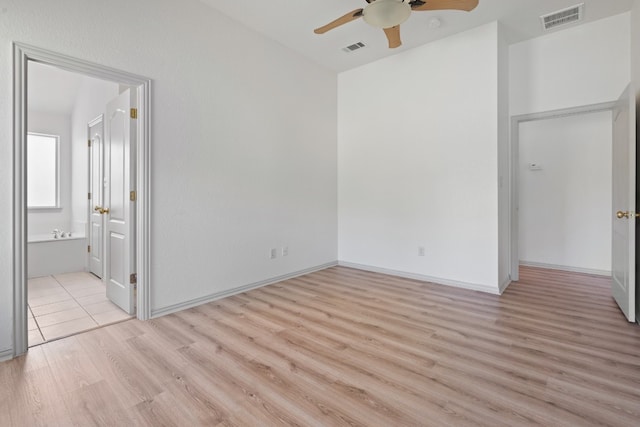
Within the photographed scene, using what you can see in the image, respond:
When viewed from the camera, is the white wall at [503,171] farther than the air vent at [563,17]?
Yes

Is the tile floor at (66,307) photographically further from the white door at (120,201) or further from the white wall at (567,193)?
the white wall at (567,193)

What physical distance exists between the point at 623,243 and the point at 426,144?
86.1 inches

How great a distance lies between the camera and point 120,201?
10.00 feet

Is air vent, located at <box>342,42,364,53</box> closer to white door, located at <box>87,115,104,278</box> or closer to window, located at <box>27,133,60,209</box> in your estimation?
white door, located at <box>87,115,104,278</box>

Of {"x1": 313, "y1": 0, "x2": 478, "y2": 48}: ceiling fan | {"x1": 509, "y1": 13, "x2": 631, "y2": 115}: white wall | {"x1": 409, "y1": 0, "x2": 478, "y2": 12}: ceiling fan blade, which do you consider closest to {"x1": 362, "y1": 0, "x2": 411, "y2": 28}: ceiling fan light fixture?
{"x1": 313, "y1": 0, "x2": 478, "y2": 48}: ceiling fan

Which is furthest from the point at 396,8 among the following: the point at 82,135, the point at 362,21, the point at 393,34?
the point at 82,135

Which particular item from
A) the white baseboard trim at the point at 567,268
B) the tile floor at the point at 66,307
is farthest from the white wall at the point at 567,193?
the tile floor at the point at 66,307

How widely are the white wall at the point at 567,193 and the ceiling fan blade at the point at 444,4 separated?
10.9 feet

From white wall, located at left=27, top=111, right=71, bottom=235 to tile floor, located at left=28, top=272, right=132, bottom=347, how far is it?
5.08 feet

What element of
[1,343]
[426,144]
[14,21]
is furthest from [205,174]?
[426,144]

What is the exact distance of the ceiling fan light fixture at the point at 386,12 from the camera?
2.39 meters

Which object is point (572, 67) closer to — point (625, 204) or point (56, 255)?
point (625, 204)

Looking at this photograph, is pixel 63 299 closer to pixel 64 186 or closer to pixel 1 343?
pixel 1 343

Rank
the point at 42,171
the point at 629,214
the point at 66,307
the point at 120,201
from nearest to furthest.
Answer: the point at 629,214 < the point at 120,201 < the point at 66,307 < the point at 42,171
